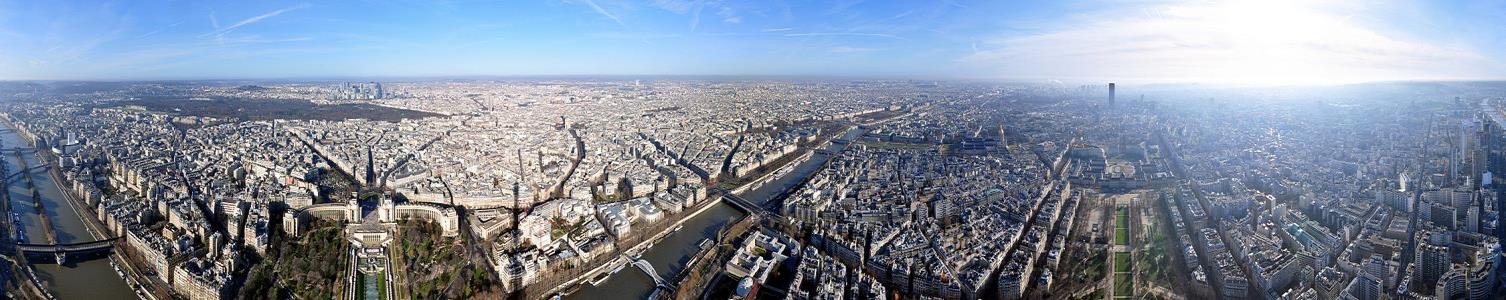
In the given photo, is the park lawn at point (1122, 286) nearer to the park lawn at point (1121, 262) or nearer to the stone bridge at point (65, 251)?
the park lawn at point (1121, 262)

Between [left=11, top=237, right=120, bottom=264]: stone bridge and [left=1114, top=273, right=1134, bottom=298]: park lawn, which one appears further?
[left=11, top=237, right=120, bottom=264]: stone bridge

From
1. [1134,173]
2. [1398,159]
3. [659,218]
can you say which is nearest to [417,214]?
[659,218]

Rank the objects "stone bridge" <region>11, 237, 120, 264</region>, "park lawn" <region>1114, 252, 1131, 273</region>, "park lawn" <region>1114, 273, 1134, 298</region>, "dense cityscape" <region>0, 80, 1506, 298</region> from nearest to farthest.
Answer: "park lawn" <region>1114, 273, 1134, 298</region>
"park lawn" <region>1114, 252, 1131, 273</region>
"dense cityscape" <region>0, 80, 1506, 298</region>
"stone bridge" <region>11, 237, 120, 264</region>

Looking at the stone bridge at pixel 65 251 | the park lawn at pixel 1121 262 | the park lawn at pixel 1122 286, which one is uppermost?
the park lawn at pixel 1121 262

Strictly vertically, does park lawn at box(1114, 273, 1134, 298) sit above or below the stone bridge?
above

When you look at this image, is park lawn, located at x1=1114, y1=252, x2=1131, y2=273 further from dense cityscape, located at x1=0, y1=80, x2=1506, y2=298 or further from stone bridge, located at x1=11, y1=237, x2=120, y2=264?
stone bridge, located at x1=11, y1=237, x2=120, y2=264

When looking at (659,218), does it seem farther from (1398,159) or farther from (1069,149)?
(1398,159)

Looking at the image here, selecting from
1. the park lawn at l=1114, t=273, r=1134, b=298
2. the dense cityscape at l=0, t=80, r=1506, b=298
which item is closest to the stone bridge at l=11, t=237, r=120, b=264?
the dense cityscape at l=0, t=80, r=1506, b=298

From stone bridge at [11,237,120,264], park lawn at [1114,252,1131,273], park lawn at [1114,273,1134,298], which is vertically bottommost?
stone bridge at [11,237,120,264]

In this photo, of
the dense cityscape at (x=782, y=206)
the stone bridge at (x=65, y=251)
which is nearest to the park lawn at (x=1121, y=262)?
the dense cityscape at (x=782, y=206)

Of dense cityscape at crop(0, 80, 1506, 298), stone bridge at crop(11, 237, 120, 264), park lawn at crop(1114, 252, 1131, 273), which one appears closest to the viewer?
park lawn at crop(1114, 252, 1131, 273)
